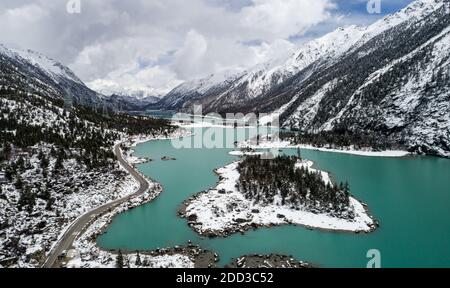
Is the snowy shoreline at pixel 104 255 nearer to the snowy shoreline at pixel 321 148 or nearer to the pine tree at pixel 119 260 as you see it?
the pine tree at pixel 119 260

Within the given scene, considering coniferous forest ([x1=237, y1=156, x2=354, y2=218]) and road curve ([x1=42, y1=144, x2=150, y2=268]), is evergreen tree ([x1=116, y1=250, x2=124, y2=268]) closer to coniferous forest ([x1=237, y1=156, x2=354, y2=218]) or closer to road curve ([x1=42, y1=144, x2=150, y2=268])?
road curve ([x1=42, y1=144, x2=150, y2=268])

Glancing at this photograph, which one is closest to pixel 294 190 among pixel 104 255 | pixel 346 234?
pixel 346 234

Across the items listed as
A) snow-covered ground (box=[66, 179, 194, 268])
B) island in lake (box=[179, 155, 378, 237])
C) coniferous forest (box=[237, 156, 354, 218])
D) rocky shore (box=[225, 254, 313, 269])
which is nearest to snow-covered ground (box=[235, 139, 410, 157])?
coniferous forest (box=[237, 156, 354, 218])

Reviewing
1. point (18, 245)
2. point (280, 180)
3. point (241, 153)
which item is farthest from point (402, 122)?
point (18, 245)

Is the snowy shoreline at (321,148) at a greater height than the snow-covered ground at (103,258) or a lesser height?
greater

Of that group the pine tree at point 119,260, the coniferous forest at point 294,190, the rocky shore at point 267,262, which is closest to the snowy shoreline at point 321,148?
the coniferous forest at point 294,190
